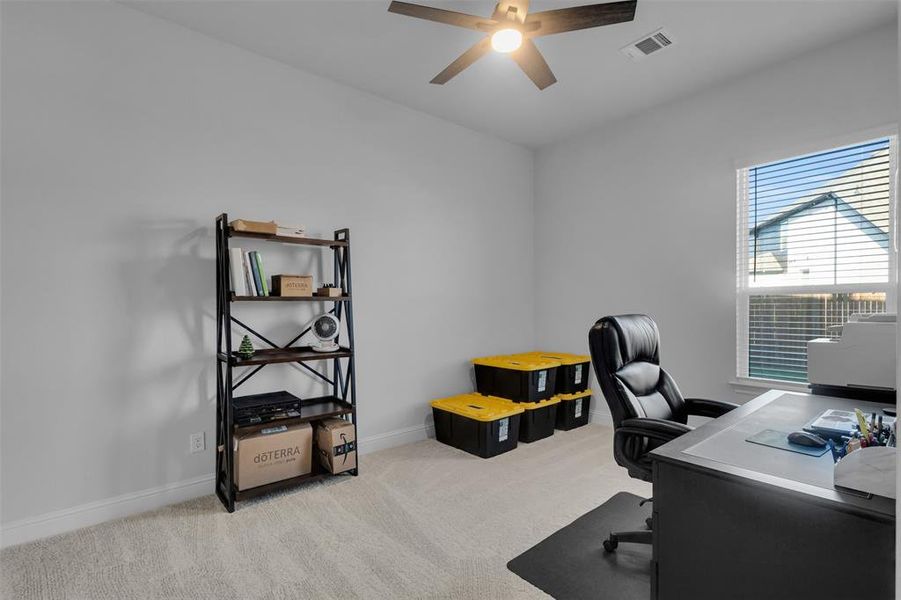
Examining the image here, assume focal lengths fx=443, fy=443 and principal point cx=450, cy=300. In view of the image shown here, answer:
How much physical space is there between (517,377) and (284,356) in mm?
1868

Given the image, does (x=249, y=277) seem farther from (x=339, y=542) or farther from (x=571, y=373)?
(x=571, y=373)

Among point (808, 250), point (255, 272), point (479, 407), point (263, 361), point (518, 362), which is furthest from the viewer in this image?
point (518, 362)

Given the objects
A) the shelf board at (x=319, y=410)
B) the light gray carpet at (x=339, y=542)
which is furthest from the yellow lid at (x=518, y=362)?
the shelf board at (x=319, y=410)

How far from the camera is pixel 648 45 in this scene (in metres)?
Answer: 2.78

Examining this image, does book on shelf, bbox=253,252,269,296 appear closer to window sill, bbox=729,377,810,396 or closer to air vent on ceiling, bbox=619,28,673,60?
air vent on ceiling, bbox=619,28,673,60

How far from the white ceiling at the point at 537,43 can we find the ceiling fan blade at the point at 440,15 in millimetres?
408

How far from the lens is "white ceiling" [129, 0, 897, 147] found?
8.03 ft

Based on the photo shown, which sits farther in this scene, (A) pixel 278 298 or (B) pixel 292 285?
(B) pixel 292 285

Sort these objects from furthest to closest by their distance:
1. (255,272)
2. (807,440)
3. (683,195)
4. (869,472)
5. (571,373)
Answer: (571,373), (683,195), (255,272), (807,440), (869,472)

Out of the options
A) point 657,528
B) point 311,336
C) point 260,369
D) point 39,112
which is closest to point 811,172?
point 657,528

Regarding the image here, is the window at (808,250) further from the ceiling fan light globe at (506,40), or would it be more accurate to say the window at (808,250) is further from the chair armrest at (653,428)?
the ceiling fan light globe at (506,40)

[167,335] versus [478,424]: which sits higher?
[167,335]

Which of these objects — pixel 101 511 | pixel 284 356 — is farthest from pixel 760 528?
pixel 101 511

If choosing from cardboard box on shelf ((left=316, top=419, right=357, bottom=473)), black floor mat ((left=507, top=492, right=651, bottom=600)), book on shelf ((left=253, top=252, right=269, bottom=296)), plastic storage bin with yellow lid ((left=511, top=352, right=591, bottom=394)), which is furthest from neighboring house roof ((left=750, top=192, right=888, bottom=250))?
book on shelf ((left=253, top=252, right=269, bottom=296))
